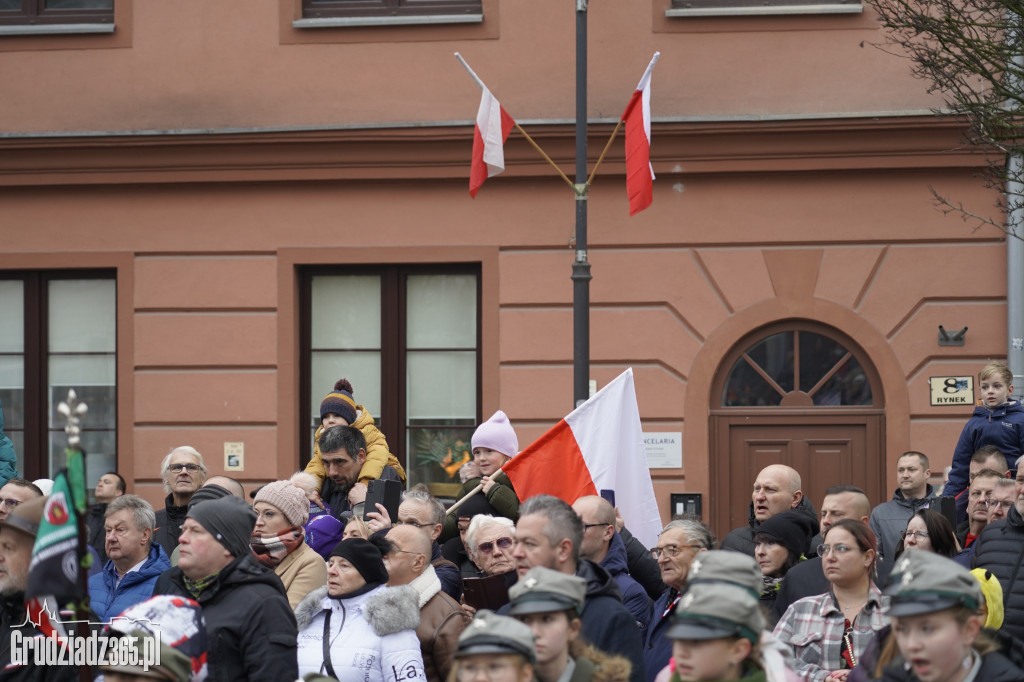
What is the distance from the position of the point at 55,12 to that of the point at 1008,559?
10.2m

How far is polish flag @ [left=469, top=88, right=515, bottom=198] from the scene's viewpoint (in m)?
10.7

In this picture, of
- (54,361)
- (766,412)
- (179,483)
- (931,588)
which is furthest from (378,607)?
(54,361)

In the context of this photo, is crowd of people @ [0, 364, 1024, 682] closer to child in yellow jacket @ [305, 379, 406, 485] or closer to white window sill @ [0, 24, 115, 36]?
child in yellow jacket @ [305, 379, 406, 485]

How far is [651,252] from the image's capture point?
11.8 m

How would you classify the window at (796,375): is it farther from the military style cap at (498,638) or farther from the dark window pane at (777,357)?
the military style cap at (498,638)

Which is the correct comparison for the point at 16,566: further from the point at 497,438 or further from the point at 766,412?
the point at 766,412

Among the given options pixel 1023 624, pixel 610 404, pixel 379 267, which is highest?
pixel 379 267

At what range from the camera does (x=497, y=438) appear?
8.34 meters

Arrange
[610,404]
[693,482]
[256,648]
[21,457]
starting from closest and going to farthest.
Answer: [256,648] < [610,404] < [693,482] < [21,457]

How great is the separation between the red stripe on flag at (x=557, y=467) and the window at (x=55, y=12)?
286 inches

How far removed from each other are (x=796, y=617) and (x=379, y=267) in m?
7.42

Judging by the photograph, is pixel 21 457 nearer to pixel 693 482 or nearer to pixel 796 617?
pixel 693 482

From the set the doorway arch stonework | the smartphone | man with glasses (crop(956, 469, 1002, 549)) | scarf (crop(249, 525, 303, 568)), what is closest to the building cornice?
the doorway arch stonework

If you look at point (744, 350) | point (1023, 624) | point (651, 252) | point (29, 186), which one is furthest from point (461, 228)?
point (1023, 624)
